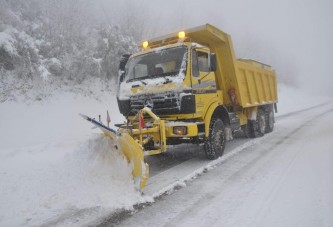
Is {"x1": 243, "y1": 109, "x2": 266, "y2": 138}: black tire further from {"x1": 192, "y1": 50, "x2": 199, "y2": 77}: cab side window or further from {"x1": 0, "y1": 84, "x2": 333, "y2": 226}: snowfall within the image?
{"x1": 192, "y1": 50, "x2": 199, "y2": 77}: cab side window

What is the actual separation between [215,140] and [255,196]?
2.63 meters

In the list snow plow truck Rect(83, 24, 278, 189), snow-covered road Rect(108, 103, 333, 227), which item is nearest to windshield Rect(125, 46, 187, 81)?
snow plow truck Rect(83, 24, 278, 189)

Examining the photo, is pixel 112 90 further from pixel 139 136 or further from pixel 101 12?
pixel 139 136

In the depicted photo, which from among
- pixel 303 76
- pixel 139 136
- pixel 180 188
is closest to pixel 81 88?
pixel 139 136

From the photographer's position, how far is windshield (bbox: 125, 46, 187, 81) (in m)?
6.62

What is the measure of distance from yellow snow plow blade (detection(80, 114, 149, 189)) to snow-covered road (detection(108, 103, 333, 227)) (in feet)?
1.51

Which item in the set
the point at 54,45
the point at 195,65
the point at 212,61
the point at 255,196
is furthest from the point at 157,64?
the point at 54,45

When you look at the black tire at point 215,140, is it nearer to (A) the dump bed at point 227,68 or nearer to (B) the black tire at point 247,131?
(A) the dump bed at point 227,68

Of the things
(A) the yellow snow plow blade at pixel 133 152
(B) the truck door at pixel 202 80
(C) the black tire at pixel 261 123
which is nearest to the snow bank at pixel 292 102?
(C) the black tire at pixel 261 123

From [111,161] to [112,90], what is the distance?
34.7 ft

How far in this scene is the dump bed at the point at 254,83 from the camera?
8.70 meters

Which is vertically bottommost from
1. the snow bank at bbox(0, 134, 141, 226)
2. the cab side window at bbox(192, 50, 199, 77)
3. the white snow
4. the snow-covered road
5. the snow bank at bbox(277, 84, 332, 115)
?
the snow-covered road

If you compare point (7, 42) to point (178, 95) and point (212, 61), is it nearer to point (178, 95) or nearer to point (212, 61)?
point (178, 95)

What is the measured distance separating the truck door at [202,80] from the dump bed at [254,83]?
144 centimetres
